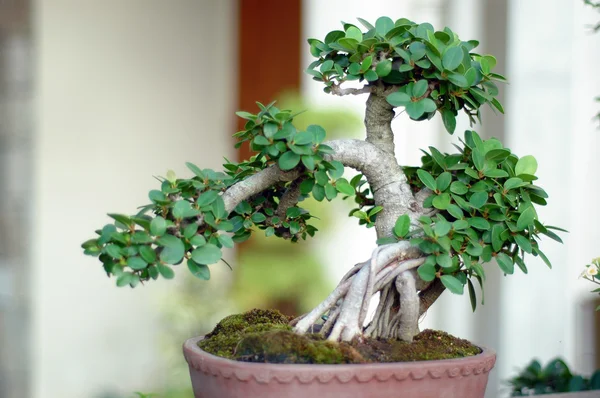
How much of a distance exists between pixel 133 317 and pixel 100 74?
51.7 inches

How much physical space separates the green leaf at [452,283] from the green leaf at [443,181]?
0.12 m

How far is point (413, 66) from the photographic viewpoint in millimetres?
889

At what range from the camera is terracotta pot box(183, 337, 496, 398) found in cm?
77

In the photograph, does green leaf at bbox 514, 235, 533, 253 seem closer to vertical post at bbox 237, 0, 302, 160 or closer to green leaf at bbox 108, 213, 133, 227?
green leaf at bbox 108, 213, 133, 227

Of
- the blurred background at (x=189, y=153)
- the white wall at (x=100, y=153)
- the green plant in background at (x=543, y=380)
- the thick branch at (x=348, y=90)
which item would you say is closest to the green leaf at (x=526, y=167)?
the thick branch at (x=348, y=90)

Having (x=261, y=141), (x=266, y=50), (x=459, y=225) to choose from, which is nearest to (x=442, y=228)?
(x=459, y=225)

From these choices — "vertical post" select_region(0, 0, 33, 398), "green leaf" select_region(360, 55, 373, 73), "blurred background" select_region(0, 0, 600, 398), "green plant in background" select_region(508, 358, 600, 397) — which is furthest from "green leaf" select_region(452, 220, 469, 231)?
"vertical post" select_region(0, 0, 33, 398)

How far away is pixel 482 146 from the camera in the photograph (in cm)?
91

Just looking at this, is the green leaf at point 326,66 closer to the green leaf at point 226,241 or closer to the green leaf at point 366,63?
the green leaf at point 366,63

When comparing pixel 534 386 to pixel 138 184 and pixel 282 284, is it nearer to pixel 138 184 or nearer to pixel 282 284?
→ pixel 282 284

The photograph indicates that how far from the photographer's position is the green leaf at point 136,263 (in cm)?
78

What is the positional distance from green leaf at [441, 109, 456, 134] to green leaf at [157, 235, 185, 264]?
372 millimetres

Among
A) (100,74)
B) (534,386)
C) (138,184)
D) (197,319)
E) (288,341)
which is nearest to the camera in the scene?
(288,341)

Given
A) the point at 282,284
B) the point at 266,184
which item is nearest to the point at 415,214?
the point at 266,184
